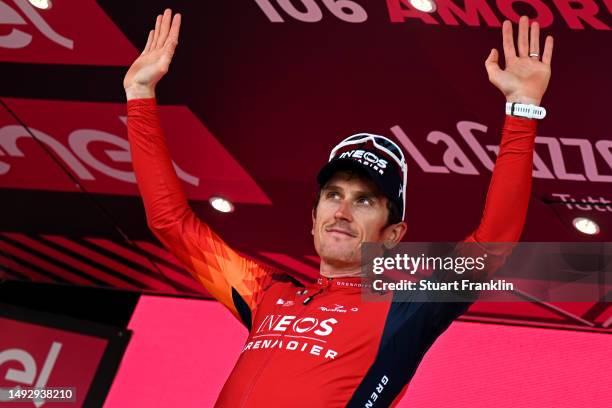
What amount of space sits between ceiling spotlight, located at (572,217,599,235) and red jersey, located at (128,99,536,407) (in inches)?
49.4

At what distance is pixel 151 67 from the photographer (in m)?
→ 2.61

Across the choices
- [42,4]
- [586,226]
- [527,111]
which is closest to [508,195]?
[527,111]

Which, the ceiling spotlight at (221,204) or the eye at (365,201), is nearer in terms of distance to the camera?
the eye at (365,201)

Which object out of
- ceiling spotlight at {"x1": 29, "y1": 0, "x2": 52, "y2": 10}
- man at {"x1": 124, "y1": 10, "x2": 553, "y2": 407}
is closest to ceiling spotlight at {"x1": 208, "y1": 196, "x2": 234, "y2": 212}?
ceiling spotlight at {"x1": 29, "y1": 0, "x2": 52, "y2": 10}

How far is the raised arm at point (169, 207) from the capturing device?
259 cm

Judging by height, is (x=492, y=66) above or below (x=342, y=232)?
above

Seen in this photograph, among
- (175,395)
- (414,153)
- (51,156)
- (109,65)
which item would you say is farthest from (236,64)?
(175,395)

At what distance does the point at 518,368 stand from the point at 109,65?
6.21 feet

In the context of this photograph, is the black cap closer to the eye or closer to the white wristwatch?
the eye

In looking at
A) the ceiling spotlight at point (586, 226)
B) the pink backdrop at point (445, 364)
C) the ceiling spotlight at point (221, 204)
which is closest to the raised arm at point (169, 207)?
the ceiling spotlight at point (221, 204)

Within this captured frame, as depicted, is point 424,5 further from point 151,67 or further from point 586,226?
point 586,226

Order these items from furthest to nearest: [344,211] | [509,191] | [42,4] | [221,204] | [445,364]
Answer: [445,364] → [221,204] → [42,4] → [344,211] → [509,191]

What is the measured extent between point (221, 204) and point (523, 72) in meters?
1.75

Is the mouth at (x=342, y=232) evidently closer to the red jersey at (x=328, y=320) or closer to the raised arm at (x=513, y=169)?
Answer: the red jersey at (x=328, y=320)
